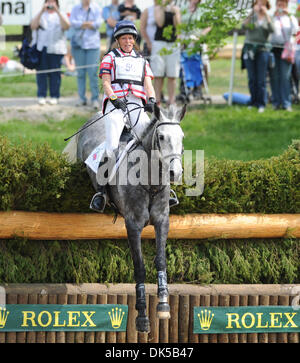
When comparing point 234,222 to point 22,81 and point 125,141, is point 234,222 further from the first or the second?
point 22,81

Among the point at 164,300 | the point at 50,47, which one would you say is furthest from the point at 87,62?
the point at 164,300

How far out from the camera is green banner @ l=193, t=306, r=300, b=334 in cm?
870

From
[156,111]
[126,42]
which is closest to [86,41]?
[126,42]

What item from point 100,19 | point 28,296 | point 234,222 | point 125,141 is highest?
point 100,19

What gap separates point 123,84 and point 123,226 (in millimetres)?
1595

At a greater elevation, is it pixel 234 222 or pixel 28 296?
pixel 234 222

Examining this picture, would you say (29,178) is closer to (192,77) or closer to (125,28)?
(125,28)

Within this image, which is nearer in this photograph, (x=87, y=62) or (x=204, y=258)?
(x=204, y=258)

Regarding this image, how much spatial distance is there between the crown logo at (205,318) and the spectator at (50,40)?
748 centimetres

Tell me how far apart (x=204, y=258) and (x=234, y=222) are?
544 millimetres

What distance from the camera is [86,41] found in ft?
50.1

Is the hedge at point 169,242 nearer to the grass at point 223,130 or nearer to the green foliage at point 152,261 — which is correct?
the green foliage at point 152,261

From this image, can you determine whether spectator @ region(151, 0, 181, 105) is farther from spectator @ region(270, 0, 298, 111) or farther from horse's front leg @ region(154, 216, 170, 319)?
horse's front leg @ region(154, 216, 170, 319)

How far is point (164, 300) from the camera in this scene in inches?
294
